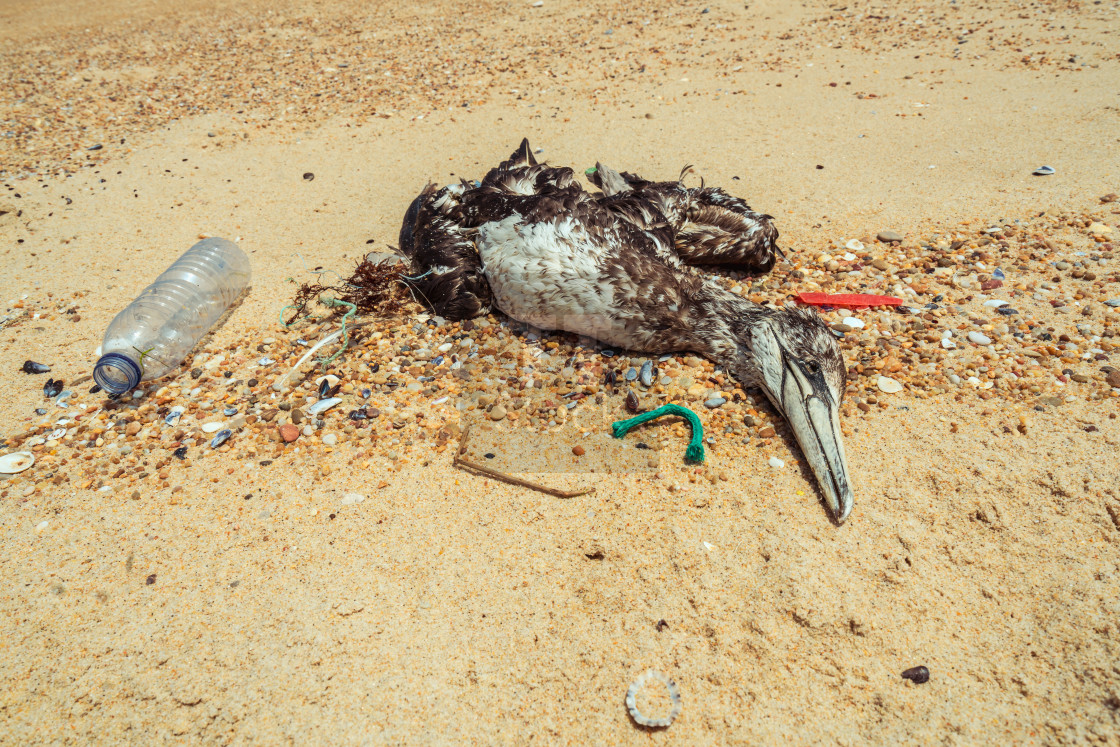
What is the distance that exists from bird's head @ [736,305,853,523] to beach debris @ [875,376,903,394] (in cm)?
29

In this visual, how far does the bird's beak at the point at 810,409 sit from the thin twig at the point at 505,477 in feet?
3.59

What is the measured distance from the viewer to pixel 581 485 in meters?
3.14

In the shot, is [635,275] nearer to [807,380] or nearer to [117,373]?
[807,380]

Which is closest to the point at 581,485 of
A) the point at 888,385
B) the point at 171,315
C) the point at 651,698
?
the point at 651,698

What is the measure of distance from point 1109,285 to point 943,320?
1125 millimetres

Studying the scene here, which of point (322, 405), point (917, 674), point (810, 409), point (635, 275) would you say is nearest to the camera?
point (917, 674)

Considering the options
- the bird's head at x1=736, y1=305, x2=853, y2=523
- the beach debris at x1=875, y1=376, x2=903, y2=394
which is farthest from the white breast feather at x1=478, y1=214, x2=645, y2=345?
the beach debris at x1=875, y1=376, x2=903, y2=394

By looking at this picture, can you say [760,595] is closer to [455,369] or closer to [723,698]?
[723,698]

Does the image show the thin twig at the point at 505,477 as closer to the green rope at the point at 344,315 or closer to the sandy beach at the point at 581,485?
the sandy beach at the point at 581,485

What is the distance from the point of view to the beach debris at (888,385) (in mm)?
3465

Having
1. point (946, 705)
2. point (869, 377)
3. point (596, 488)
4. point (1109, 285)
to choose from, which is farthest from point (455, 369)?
point (1109, 285)

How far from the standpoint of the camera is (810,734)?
226 centimetres

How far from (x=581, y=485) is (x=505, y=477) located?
1.29 ft

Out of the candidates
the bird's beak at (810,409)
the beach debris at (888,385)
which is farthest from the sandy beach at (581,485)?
the bird's beak at (810,409)
